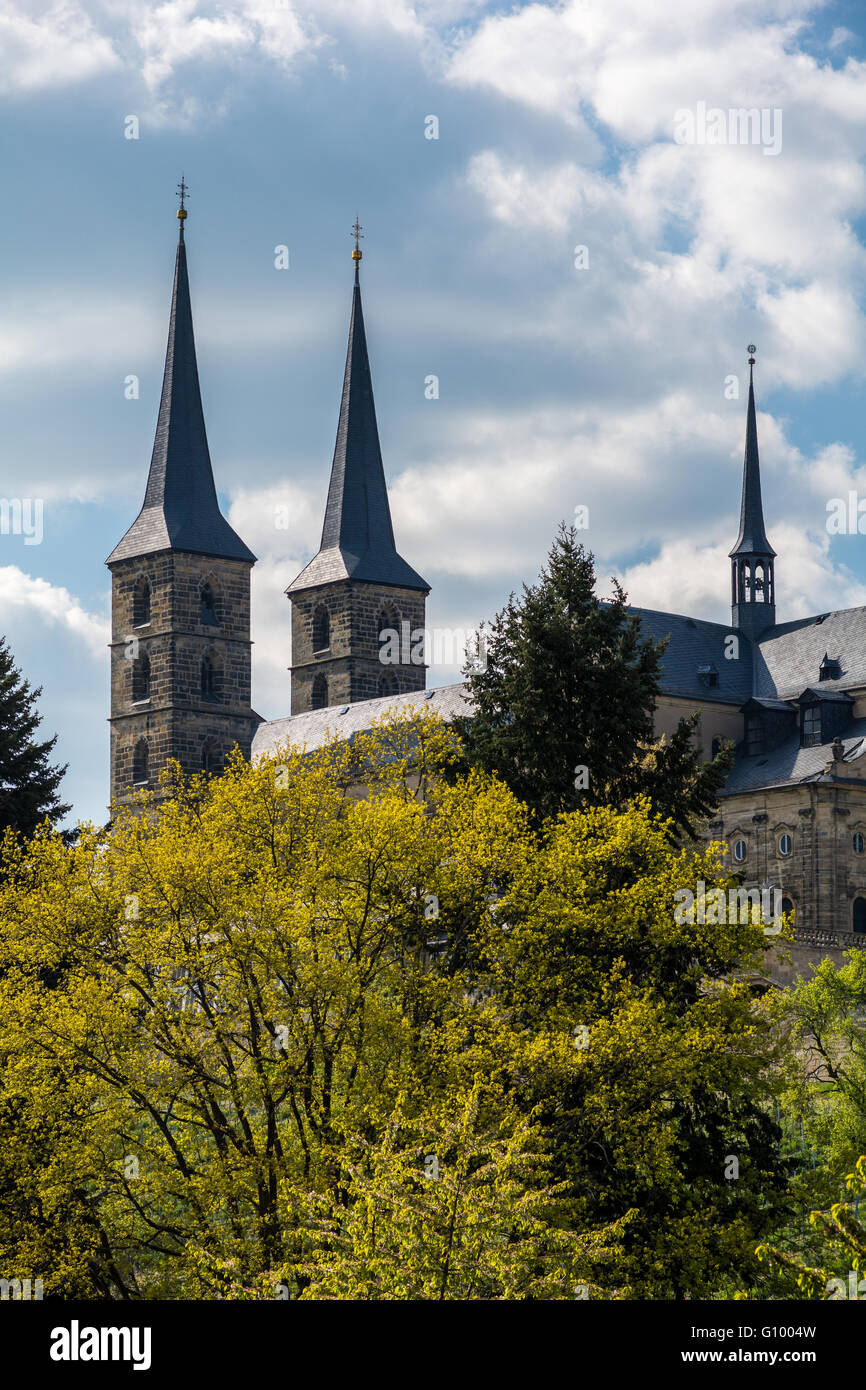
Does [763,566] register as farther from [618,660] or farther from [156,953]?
[156,953]

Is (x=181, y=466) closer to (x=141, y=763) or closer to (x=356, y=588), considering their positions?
(x=356, y=588)

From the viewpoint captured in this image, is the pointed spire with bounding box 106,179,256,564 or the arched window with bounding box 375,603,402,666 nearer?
the pointed spire with bounding box 106,179,256,564

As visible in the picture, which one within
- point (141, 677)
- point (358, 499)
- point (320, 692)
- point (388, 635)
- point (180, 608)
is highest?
point (358, 499)

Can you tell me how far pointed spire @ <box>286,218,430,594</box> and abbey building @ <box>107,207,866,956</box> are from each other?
0.09 metres

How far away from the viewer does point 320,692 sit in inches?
3856

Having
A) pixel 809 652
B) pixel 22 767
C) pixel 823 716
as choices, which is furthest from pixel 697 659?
Result: pixel 22 767

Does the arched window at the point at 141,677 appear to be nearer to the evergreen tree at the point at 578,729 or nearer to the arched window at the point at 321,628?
the arched window at the point at 321,628

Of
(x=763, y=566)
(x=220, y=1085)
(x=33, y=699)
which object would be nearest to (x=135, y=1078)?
(x=220, y=1085)

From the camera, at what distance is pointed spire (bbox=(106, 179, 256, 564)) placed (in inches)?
3664

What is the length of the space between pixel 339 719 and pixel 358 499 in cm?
1270

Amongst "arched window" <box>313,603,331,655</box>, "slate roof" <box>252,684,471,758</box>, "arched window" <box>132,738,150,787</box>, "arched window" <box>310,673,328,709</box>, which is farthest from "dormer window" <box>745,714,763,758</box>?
"arched window" <box>132,738,150,787</box>

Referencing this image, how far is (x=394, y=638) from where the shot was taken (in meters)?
98.2

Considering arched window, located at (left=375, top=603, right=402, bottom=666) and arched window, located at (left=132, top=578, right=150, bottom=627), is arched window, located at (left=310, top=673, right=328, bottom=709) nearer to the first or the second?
arched window, located at (left=375, top=603, right=402, bottom=666)
